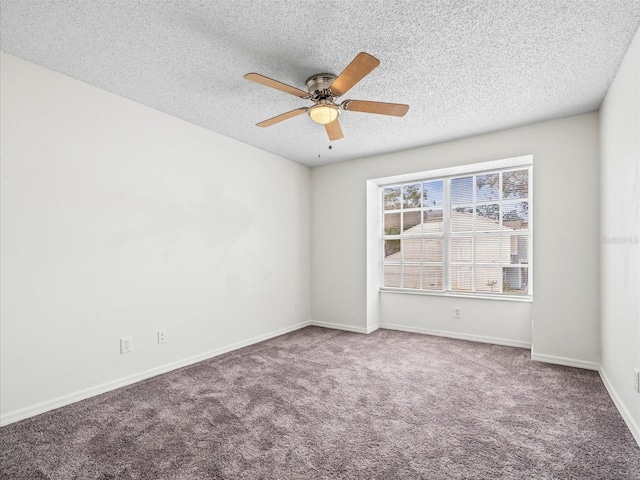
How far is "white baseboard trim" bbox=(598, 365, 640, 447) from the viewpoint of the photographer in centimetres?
206

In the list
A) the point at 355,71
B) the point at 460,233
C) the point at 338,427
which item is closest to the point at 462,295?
the point at 460,233

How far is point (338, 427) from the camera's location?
2.23m

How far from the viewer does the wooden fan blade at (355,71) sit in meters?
1.86

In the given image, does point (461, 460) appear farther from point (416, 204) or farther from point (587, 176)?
point (416, 204)

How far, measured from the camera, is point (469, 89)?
9.25ft

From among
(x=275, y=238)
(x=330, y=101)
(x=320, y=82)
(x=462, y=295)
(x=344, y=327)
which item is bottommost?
(x=344, y=327)

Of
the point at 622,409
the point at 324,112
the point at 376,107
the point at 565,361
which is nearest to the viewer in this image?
the point at 622,409

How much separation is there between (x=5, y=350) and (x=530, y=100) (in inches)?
177

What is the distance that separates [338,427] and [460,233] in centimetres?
313

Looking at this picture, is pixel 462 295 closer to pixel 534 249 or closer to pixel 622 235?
pixel 534 249

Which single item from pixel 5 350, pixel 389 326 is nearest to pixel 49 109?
pixel 5 350

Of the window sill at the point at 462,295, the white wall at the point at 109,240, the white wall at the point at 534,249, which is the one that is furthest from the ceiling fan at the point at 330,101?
the window sill at the point at 462,295

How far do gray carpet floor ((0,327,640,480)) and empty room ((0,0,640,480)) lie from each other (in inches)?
0.8

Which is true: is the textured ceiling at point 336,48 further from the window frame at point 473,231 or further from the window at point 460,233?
the window at point 460,233
